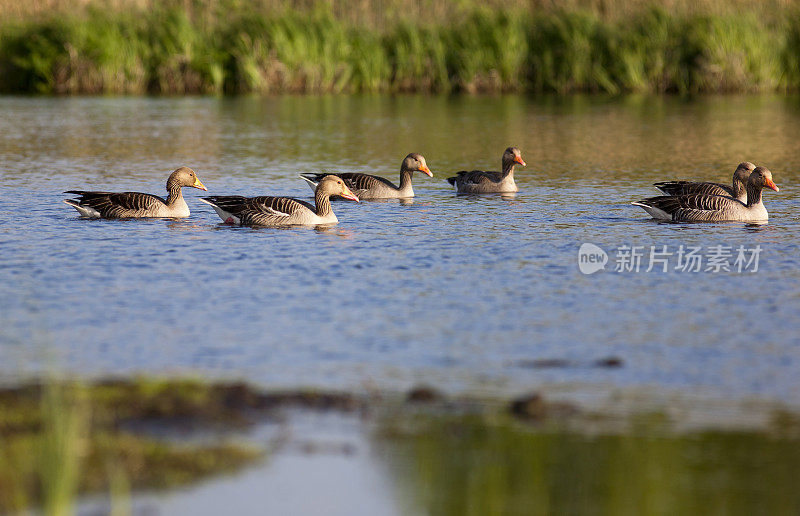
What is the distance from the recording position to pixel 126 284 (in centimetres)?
1090

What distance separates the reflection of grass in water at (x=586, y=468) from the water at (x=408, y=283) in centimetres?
76

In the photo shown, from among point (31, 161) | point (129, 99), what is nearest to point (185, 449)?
point (31, 161)

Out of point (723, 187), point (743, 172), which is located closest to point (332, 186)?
point (723, 187)

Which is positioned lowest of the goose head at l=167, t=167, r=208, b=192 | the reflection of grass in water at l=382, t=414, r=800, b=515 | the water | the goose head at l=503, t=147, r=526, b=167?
the reflection of grass in water at l=382, t=414, r=800, b=515

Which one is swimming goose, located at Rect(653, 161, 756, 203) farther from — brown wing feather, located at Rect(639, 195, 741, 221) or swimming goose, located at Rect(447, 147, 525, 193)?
swimming goose, located at Rect(447, 147, 525, 193)

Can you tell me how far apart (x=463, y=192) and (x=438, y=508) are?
41.7 feet

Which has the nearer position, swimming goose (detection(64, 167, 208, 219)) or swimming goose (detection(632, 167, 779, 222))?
swimming goose (detection(632, 167, 779, 222))

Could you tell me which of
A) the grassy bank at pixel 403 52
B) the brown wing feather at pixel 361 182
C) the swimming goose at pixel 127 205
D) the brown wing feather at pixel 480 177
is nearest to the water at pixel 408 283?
the swimming goose at pixel 127 205

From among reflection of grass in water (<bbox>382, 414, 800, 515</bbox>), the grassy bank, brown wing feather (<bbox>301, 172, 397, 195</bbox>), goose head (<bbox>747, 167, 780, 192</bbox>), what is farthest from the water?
the grassy bank

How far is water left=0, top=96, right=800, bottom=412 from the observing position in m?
8.11

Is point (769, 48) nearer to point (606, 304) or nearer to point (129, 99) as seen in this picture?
point (129, 99)

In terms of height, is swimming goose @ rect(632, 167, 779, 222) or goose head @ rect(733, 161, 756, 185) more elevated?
goose head @ rect(733, 161, 756, 185)

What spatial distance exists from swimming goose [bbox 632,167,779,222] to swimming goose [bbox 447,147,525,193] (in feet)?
11.7

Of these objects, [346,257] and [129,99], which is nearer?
[346,257]
